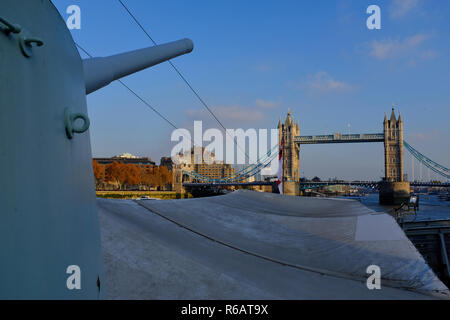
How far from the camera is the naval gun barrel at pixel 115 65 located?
7.67 feet

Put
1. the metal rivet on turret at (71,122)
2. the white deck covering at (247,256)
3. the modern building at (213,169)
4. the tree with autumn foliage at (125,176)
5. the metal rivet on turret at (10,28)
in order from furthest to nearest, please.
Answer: the modern building at (213,169) → the tree with autumn foliage at (125,176) → the white deck covering at (247,256) → the metal rivet on turret at (71,122) → the metal rivet on turret at (10,28)

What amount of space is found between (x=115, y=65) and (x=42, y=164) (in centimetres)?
171

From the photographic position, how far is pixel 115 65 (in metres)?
2.61

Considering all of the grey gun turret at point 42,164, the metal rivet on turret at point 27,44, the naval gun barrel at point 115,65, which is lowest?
the grey gun turret at point 42,164

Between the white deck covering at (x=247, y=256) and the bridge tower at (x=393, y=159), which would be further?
the bridge tower at (x=393, y=159)

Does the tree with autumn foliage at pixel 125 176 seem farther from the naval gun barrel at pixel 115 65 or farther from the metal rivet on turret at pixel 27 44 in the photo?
the metal rivet on turret at pixel 27 44

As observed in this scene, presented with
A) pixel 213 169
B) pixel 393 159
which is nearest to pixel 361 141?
pixel 393 159

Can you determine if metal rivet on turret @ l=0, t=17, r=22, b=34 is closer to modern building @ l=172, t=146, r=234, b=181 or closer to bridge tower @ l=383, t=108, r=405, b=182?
bridge tower @ l=383, t=108, r=405, b=182

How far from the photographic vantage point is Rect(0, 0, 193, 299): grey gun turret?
3.16ft

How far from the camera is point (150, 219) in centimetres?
484

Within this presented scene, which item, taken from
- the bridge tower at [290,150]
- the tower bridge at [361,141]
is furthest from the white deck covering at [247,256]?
the bridge tower at [290,150]

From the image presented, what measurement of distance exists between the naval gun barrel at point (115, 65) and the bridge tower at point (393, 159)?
210ft

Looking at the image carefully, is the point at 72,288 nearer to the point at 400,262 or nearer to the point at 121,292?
the point at 121,292

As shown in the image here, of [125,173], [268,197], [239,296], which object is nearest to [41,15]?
[239,296]
